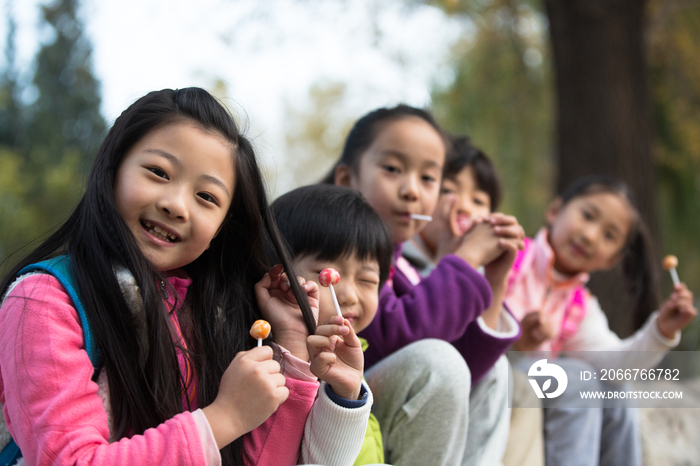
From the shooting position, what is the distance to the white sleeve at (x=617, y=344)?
→ 81.5 inches

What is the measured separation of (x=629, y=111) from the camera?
371cm

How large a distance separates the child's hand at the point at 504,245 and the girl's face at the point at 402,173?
8.6 inches

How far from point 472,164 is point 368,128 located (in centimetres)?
52

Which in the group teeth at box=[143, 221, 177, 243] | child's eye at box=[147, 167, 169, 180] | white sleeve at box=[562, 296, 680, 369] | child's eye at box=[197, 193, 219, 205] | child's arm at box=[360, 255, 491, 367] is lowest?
white sleeve at box=[562, 296, 680, 369]

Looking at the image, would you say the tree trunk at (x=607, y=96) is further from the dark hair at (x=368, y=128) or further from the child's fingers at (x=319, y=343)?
the child's fingers at (x=319, y=343)

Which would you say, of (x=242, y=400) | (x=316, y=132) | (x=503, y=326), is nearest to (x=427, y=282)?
(x=503, y=326)

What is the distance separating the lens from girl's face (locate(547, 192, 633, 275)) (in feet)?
7.14

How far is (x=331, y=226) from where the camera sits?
1.23m

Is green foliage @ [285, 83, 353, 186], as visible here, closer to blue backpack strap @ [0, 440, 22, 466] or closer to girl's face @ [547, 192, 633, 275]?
girl's face @ [547, 192, 633, 275]

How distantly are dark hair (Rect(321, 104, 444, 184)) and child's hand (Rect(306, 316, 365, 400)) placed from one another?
0.85 m

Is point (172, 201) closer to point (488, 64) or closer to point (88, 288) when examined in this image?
point (88, 288)

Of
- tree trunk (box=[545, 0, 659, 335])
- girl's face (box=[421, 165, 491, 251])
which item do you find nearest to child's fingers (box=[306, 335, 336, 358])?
girl's face (box=[421, 165, 491, 251])

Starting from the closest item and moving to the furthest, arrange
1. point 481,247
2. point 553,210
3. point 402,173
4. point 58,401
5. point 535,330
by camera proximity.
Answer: point 58,401
point 481,247
point 402,173
point 535,330
point 553,210

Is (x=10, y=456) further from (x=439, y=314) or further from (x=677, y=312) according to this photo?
(x=677, y=312)
